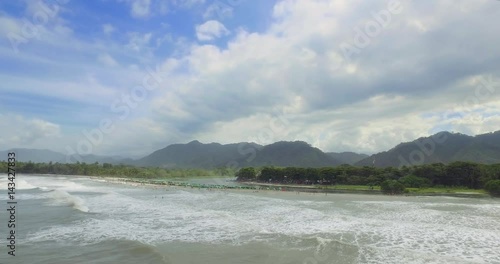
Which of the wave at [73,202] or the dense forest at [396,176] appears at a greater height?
the dense forest at [396,176]

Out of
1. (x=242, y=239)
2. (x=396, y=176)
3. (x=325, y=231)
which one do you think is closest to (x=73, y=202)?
(x=242, y=239)

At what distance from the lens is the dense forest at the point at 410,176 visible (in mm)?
69625

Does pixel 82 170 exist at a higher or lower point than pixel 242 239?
higher

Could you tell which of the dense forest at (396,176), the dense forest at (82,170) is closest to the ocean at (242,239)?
the dense forest at (396,176)

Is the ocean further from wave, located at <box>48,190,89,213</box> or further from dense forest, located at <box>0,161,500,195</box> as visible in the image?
dense forest, located at <box>0,161,500,195</box>

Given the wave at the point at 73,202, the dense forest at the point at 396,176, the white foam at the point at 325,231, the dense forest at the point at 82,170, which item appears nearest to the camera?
the white foam at the point at 325,231

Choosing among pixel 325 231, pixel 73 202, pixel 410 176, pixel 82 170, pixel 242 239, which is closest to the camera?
pixel 242 239

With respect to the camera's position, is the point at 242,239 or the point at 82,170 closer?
the point at 242,239

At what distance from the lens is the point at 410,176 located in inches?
2972

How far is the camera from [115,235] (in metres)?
19.2

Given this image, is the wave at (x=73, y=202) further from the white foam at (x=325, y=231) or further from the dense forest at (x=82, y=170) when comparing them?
the dense forest at (x=82, y=170)

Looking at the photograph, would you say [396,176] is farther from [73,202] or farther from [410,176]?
[73,202]

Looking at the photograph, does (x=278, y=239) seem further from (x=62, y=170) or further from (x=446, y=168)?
(x=62, y=170)

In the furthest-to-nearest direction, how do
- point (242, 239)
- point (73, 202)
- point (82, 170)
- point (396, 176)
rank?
point (82, 170) → point (396, 176) → point (73, 202) → point (242, 239)
